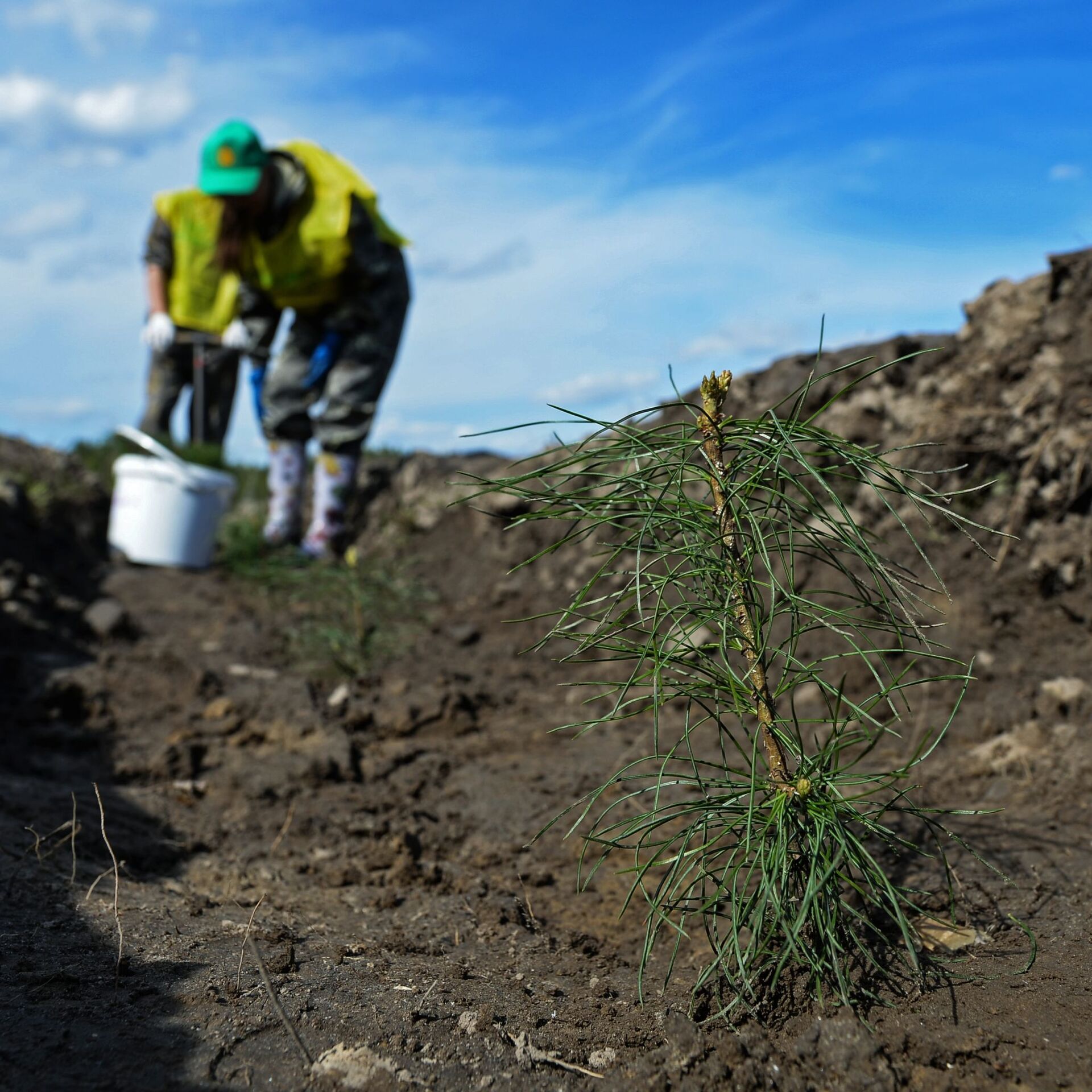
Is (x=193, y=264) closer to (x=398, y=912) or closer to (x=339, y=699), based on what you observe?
(x=339, y=699)

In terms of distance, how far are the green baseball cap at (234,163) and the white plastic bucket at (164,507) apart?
1570 mm

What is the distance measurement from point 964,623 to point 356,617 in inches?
97.3

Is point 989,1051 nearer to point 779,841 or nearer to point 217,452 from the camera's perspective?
point 779,841

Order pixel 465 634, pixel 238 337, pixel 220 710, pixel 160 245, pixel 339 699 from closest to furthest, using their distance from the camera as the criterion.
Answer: pixel 220 710 < pixel 339 699 < pixel 465 634 < pixel 238 337 < pixel 160 245

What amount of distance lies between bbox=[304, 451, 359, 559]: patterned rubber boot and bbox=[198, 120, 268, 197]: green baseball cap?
1602 millimetres

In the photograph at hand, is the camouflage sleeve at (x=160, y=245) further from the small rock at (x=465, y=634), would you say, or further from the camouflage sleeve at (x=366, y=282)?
the small rock at (x=465, y=634)

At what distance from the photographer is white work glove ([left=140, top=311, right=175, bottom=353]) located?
7.01 m

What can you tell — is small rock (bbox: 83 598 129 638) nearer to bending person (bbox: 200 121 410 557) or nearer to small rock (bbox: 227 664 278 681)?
small rock (bbox: 227 664 278 681)

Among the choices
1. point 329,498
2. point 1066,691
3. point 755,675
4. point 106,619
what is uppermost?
point 329,498

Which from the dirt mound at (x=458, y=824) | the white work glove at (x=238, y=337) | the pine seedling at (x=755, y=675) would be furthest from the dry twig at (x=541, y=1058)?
the white work glove at (x=238, y=337)

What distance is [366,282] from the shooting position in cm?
586

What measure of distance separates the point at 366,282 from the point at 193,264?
2013 mm

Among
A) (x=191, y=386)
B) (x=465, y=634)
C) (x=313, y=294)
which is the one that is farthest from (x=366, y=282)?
(x=191, y=386)

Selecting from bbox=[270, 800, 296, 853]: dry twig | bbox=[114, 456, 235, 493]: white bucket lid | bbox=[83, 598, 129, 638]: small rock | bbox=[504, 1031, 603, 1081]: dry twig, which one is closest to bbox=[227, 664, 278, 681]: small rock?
bbox=[83, 598, 129, 638]: small rock
